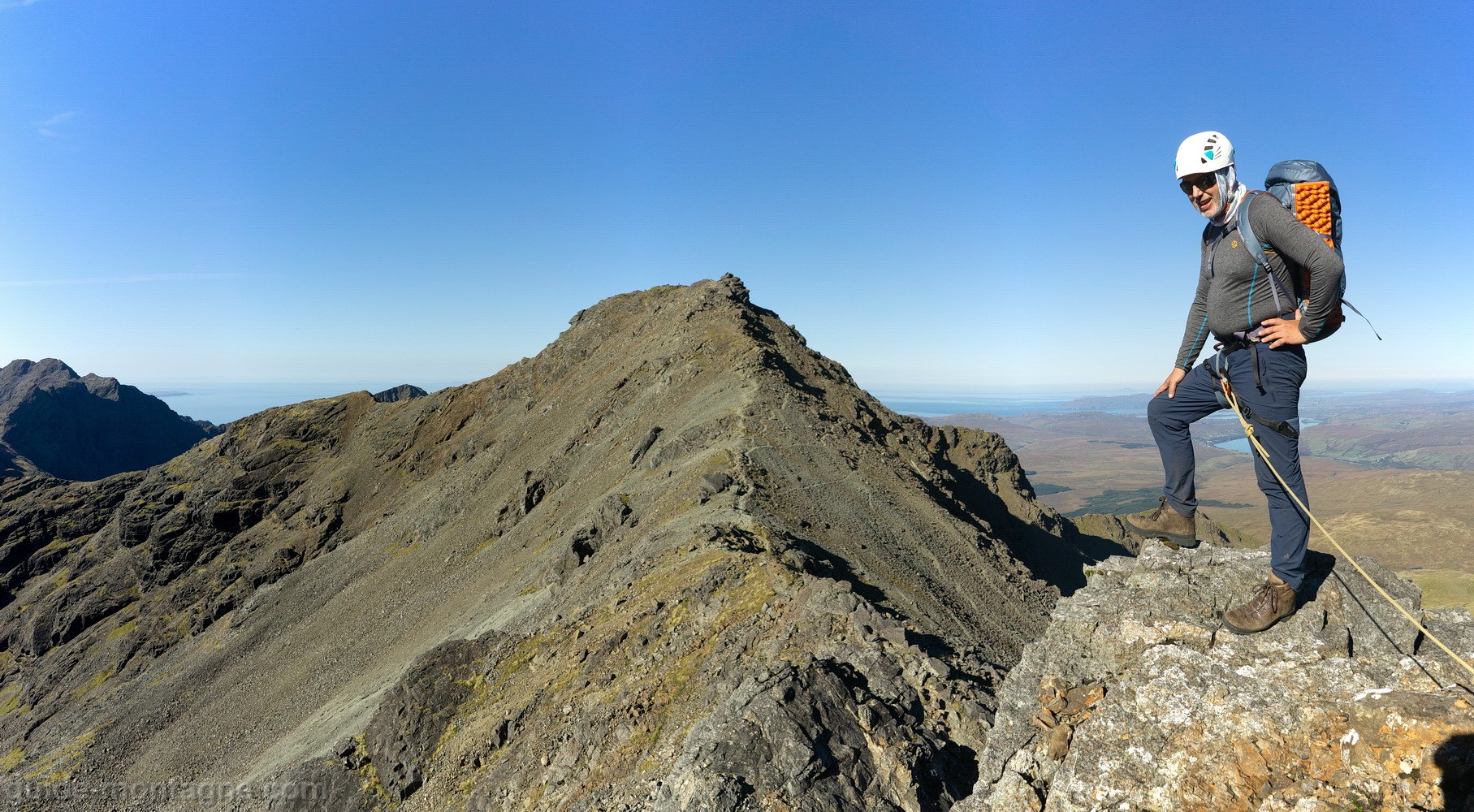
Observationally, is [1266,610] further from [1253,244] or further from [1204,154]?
[1204,154]

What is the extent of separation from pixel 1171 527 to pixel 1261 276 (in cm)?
305

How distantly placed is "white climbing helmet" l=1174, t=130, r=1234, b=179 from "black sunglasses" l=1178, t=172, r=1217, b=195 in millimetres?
86

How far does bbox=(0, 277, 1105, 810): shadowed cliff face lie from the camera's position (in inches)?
618

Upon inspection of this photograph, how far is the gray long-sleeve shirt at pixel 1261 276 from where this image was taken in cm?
679

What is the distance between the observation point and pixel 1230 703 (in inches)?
269

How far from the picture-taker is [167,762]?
124 feet

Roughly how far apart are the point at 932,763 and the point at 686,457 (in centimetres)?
2467

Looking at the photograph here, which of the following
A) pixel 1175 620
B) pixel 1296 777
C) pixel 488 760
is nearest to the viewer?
pixel 1296 777

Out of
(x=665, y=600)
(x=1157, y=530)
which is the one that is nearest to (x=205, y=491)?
(x=665, y=600)

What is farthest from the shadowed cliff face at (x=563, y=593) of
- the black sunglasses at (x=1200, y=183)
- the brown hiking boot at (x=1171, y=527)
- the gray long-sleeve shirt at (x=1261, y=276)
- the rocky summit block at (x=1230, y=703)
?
the black sunglasses at (x=1200, y=183)

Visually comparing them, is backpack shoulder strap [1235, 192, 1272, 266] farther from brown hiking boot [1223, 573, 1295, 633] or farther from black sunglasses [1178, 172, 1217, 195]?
brown hiking boot [1223, 573, 1295, 633]

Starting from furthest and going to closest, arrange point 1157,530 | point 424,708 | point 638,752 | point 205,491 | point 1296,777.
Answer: point 205,491 → point 424,708 → point 638,752 → point 1157,530 → point 1296,777

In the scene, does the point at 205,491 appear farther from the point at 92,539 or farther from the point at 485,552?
the point at 485,552

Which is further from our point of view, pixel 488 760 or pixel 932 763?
pixel 488 760
